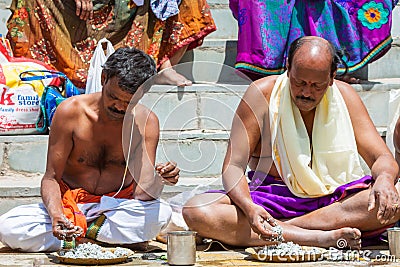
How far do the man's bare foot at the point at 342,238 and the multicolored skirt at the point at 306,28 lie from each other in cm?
200

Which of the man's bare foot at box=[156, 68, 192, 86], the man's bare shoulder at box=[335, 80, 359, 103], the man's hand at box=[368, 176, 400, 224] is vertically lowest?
the man's hand at box=[368, 176, 400, 224]

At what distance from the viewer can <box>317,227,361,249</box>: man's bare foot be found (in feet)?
14.3

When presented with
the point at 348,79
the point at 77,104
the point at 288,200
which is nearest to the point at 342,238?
the point at 288,200

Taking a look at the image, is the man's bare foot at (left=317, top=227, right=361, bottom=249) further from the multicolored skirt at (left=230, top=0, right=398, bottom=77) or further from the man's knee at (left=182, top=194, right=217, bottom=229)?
the multicolored skirt at (left=230, top=0, right=398, bottom=77)

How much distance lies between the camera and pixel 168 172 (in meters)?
4.29

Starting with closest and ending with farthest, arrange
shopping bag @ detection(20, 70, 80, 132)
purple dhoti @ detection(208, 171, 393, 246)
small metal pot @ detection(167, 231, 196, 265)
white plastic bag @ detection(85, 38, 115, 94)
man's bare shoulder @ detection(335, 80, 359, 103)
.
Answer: small metal pot @ detection(167, 231, 196, 265) → purple dhoti @ detection(208, 171, 393, 246) → man's bare shoulder @ detection(335, 80, 359, 103) → shopping bag @ detection(20, 70, 80, 132) → white plastic bag @ detection(85, 38, 115, 94)

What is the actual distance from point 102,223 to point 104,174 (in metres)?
0.28

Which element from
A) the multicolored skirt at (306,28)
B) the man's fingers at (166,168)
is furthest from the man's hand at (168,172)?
the multicolored skirt at (306,28)

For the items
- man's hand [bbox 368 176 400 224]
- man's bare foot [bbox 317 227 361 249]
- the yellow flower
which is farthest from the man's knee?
the yellow flower

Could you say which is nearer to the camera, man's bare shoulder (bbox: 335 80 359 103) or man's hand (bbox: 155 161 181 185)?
man's hand (bbox: 155 161 181 185)

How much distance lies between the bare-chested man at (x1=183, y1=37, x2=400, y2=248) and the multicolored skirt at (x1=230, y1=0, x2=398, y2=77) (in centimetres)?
145

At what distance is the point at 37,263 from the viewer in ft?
13.7

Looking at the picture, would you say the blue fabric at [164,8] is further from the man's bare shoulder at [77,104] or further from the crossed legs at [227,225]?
the crossed legs at [227,225]

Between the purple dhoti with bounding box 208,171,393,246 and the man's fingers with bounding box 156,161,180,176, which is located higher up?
the man's fingers with bounding box 156,161,180,176
